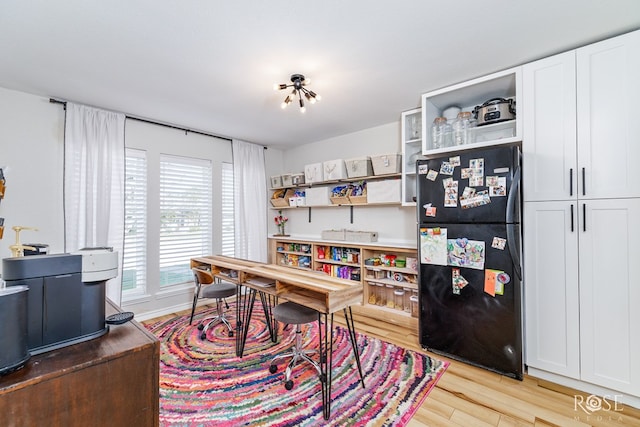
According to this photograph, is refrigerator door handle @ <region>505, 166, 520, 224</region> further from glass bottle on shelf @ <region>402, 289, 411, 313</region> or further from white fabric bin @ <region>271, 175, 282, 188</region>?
white fabric bin @ <region>271, 175, 282, 188</region>

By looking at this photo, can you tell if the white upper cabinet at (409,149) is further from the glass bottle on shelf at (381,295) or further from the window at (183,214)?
the window at (183,214)

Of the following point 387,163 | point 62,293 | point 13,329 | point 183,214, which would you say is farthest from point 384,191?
point 13,329

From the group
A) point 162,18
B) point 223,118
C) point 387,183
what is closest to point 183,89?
point 223,118

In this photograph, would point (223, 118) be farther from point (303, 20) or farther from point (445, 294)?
point (445, 294)

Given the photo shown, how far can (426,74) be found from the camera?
236 cm

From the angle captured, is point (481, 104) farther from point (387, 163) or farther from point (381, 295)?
point (381, 295)

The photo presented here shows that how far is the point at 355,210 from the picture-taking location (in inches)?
156

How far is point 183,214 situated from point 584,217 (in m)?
4.07

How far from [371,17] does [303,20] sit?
41 centimetres

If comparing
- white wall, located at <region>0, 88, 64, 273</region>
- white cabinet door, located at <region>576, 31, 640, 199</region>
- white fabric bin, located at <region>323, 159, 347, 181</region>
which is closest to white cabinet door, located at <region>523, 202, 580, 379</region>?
white cabinet door, located at <region>576, 31, 640, 199</region>

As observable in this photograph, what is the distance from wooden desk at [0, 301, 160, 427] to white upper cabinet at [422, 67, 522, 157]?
2.66 metres

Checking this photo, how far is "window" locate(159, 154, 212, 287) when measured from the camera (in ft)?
11.7

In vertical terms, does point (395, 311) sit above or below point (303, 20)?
below

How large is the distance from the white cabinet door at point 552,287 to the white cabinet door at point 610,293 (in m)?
0.05
